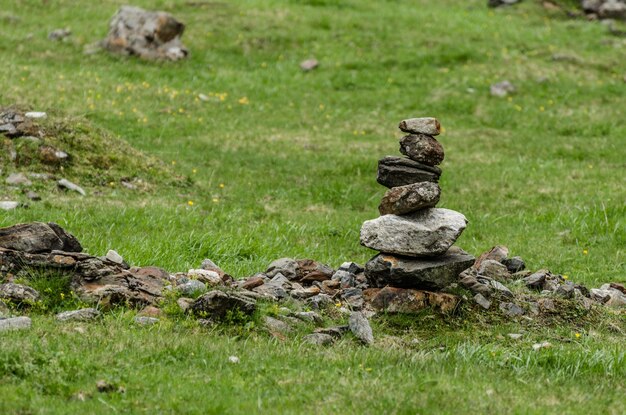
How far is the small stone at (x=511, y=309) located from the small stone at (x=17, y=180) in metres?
9.89

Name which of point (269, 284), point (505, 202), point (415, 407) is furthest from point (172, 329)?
point (505, 202)

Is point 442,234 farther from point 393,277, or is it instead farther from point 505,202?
point 505,202

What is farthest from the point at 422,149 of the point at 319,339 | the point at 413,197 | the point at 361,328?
the point at 319,339

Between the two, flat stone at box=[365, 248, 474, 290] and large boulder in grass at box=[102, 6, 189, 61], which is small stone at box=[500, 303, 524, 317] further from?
large boulder in grass at box=[102, 6, 189, 61]

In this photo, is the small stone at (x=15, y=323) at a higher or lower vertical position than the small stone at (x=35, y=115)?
higher

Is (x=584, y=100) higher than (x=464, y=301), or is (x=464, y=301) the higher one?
(x=464, y=301)

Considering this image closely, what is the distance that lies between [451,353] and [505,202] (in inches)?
439

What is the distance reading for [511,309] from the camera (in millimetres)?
11508

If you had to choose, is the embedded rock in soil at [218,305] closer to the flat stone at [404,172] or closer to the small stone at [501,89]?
the flat stone at [404,172]

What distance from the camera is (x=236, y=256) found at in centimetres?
1462

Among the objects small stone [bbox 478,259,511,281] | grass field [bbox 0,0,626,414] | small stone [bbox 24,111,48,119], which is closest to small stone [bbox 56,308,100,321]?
grass field [bbox 0,0,626,414]

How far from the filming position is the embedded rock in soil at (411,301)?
36.8 ft

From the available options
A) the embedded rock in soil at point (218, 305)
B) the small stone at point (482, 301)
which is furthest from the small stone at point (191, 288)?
the small stone at point (482, 301)

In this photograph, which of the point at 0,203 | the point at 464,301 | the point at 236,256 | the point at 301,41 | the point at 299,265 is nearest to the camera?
the point at 464,301
